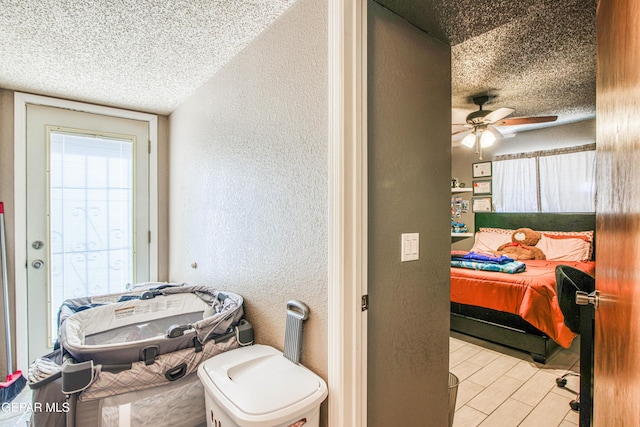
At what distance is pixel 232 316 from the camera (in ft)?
5.16

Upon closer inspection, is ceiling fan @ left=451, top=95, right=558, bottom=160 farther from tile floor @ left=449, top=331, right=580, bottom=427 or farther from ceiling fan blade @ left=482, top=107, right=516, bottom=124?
tile floor @ left=449, top=331, right=580, bottom=427

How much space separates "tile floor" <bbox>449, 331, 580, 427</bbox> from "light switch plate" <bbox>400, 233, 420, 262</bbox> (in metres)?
1.37

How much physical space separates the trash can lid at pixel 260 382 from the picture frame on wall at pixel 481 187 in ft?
15.3

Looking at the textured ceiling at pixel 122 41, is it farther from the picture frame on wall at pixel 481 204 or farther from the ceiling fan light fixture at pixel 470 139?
the picture frame on wall at pixel 481 204

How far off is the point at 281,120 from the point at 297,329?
0.96 m

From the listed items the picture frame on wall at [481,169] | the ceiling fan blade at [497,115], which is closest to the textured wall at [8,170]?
the ceiling fan blade at [497,115]

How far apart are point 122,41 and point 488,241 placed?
4912mm

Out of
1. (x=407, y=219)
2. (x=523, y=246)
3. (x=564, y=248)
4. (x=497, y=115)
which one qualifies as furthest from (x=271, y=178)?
(x=564, y=248)

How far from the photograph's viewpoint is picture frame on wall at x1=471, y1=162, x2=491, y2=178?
16.4 feet

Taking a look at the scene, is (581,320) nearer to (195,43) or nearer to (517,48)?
(517,48)

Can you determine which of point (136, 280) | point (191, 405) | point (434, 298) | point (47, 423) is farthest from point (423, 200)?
point (136, 280)

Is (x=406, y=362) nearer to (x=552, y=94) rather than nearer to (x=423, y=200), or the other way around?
(x=423, y=200)

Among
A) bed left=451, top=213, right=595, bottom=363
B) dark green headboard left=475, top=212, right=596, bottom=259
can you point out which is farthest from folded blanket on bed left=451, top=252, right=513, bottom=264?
dark green headboard left=475, top=212, right=596, bottom=259

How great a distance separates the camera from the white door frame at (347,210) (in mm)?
1138
